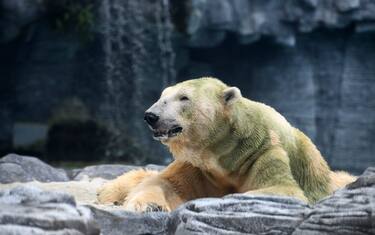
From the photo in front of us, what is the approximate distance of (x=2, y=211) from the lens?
3395 mm

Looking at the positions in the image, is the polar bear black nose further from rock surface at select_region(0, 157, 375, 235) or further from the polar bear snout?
rock surface at select_region(0, 157, 375, 235)

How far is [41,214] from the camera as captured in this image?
3381mm

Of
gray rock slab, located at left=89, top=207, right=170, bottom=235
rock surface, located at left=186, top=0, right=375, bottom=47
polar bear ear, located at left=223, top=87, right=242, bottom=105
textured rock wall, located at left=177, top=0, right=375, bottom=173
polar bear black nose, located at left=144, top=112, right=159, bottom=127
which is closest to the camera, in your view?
gray rock slab, located at left=89, top=207, right=170, bottom=235

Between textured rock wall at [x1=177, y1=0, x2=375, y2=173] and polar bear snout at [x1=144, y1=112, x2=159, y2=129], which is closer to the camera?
polar bear snout at [x1=144, y1=112, x2=159, y2=129]

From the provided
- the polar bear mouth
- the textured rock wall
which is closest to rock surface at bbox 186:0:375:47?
the textured rock wall

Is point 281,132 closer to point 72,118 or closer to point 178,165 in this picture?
point 178,165

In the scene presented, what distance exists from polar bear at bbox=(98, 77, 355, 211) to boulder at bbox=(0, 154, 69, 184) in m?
1.48

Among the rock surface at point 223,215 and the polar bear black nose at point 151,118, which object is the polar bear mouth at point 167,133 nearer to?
the polar bear black nose at point 151,118

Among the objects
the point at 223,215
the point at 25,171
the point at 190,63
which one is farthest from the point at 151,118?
the point at 190,63

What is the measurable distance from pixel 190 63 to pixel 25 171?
8.56 m

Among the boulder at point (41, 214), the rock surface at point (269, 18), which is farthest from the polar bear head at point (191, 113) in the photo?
the rock surface at point (269, 18)

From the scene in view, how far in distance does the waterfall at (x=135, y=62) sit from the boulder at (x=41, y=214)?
34.3 feet

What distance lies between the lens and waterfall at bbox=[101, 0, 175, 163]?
46.6ft

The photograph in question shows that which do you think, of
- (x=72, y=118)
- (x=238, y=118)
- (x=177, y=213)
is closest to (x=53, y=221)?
(x=177, y=213)
